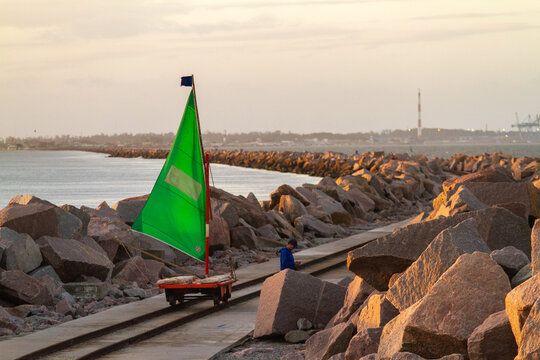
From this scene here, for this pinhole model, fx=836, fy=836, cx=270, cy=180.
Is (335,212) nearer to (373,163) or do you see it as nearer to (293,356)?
(293,356)

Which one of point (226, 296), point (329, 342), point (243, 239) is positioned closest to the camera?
point (329, 342)

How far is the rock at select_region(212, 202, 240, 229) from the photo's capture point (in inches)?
969

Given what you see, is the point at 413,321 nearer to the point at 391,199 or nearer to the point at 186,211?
the point at 186,211

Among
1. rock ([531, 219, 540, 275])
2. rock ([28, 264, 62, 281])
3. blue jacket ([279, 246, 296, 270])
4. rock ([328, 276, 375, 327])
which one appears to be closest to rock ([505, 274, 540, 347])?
rock ([531, 219, 540, 275])

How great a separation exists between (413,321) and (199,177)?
8.03 m

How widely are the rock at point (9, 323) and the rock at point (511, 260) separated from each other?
7.80 metres

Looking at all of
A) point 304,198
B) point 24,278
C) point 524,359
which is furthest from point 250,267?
point 524,359

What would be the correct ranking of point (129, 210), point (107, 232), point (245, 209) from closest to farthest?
point (107, 232) → point (129, 210) → point (245, 209)

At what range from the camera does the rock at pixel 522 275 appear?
895 cm

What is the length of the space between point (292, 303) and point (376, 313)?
265 centimetres

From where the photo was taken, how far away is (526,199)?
56.8 ft

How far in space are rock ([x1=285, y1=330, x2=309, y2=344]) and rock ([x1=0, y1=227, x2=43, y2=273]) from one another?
21.7ft

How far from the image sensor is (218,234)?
23750 millimetres

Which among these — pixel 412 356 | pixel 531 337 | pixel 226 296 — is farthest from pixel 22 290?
pixel 531 337
